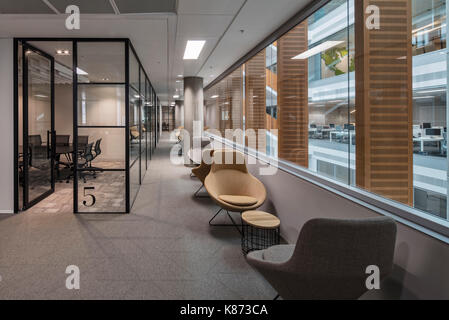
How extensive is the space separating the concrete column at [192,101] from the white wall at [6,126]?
14.8 ft

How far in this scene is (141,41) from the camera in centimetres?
415

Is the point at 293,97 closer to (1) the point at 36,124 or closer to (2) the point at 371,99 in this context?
(2) the point at 371,99

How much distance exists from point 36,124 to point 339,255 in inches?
179

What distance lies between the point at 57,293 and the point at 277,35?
3467 millimetres

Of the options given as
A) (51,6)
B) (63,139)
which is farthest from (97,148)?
(63,139)

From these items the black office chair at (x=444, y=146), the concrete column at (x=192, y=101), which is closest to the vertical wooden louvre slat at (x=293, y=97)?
the black office chair at (x=444, y=146)

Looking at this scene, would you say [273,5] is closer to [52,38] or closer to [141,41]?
[141,41]

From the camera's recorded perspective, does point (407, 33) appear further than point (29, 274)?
No

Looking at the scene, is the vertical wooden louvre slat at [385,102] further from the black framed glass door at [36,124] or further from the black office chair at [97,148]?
the black framed glass door at [36,124]

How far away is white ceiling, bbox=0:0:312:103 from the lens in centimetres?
296

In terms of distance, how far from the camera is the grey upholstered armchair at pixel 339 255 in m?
1.35

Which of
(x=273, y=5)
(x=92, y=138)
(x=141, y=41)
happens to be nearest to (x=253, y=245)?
(x=273, y=5)

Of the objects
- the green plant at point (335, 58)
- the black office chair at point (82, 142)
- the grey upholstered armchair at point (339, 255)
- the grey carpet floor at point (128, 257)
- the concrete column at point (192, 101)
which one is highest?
the concrete column at point (192, 101)

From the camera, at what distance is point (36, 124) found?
4398mm
